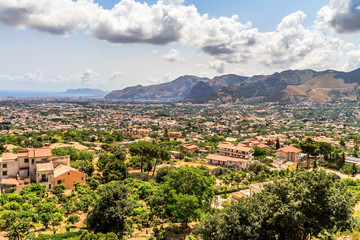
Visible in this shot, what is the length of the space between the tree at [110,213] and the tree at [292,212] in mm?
6860

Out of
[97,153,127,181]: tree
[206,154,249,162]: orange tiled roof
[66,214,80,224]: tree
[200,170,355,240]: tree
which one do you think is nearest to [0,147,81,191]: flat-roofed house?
[97,153,127,181]: tree

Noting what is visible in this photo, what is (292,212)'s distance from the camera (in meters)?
11.5

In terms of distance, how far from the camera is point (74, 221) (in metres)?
18.9

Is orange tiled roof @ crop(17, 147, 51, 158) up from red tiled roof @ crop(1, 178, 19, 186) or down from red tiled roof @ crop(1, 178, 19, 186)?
up

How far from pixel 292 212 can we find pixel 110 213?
41.3 ft

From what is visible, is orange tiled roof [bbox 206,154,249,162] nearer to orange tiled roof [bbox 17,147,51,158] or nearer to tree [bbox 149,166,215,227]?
tree [bbox 149,166,215,227]

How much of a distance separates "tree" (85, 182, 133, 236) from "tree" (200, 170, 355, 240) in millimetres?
6860

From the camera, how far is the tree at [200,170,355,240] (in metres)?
11.3

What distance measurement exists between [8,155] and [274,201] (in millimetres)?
30565

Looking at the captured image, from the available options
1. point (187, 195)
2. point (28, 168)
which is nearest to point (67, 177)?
point (28, 168)

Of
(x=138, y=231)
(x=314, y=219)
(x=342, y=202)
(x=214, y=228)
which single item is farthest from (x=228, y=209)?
(x=138, y=231)

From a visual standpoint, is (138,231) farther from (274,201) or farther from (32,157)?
(32,157)

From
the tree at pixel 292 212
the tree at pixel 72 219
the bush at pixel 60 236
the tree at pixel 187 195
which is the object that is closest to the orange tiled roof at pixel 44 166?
the tree at pixel 72 219

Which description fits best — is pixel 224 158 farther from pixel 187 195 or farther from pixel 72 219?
pixel 72 219
